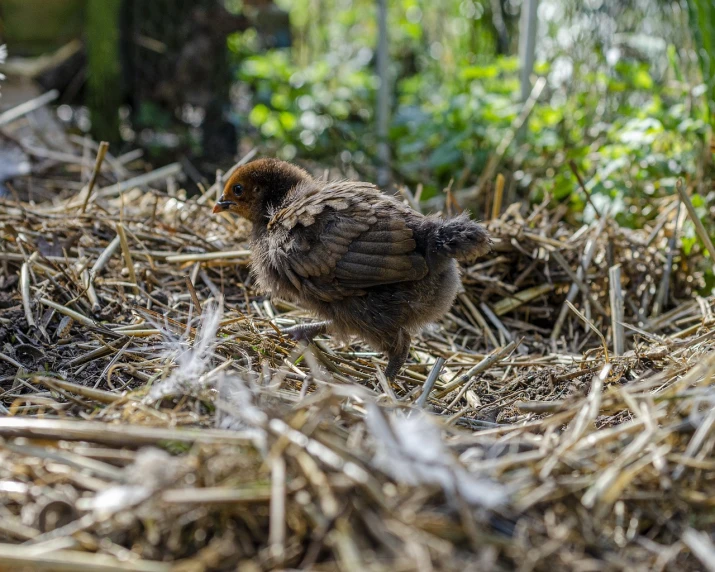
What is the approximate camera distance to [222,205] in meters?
4.38

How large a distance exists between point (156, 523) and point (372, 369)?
2142 mm

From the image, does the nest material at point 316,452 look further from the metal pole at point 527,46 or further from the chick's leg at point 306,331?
the metal pole at point 527,46

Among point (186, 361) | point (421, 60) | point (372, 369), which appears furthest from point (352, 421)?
point (421, 60)

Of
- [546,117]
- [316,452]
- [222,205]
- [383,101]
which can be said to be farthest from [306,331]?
[383,101]

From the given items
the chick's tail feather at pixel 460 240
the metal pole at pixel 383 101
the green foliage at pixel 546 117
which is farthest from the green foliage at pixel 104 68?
the chick's tail feather at pixel 460 240

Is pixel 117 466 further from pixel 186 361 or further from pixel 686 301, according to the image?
pixel 686 301

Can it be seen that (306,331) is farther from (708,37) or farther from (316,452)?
(708,37)

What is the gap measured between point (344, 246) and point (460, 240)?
0.55m

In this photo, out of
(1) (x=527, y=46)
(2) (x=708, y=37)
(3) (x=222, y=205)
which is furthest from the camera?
(1) (x=527, y=46)

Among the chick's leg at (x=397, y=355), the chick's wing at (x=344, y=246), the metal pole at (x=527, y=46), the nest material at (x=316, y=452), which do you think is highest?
the metal pole at (x=527, y=46)

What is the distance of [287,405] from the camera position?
2.80 m

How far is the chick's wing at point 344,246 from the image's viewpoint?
3.67 meters

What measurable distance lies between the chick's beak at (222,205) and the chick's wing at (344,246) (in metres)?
0.58

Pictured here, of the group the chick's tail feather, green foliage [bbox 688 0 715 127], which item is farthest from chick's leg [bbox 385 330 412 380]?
green foliage [bbox 688 0 715 127]
